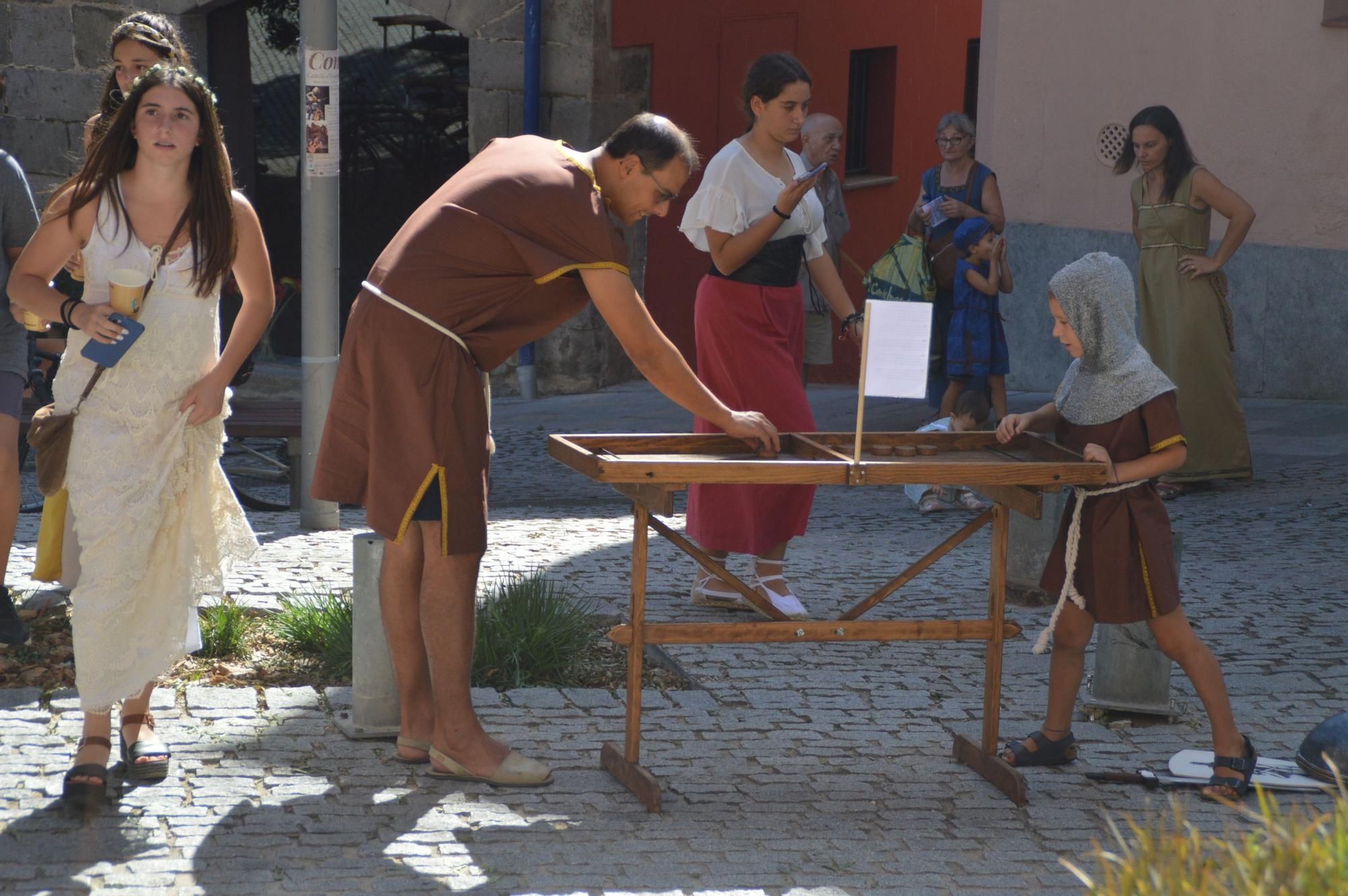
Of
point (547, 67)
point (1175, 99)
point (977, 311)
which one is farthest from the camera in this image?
point (547, 67)

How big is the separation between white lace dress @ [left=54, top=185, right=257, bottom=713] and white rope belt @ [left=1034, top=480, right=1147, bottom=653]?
224 centimetres

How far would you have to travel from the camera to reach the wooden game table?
4.00 metres

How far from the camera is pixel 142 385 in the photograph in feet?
13.5

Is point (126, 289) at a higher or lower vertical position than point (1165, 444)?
higher

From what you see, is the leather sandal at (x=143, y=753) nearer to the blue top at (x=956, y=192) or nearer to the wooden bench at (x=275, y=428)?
the wooden bench at (x=275, y=428)

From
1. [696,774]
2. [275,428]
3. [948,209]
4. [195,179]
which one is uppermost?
[948,209]

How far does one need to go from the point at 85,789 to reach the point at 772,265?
9.81ft

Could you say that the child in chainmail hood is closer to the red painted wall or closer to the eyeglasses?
the eyeglasses

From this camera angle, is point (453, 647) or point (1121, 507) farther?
point (1121, 507)

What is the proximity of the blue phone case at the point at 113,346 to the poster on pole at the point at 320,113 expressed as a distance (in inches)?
126

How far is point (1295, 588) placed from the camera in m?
6.69

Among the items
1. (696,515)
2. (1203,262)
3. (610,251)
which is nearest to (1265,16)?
(1203,262)

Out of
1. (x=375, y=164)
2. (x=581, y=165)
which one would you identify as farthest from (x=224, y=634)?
(x=375, y=164)

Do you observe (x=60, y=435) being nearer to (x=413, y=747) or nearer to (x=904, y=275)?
(x=413, y=747)
